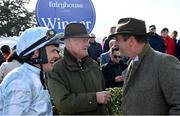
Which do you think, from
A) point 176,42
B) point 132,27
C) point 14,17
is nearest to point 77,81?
point 132,27

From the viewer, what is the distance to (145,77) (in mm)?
4352

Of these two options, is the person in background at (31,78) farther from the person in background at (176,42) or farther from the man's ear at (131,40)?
the person in background at (176,42)

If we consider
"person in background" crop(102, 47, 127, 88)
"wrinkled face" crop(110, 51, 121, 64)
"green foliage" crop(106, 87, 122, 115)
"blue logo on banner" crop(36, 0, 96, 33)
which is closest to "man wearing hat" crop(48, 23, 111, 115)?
"person in background" crop(102, 47, 127, 88)

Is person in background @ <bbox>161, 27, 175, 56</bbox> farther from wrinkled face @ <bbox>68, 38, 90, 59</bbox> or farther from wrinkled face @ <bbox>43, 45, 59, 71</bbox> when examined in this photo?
wrinkled face @ <bbox>43, 45, 59, 71</bbox>

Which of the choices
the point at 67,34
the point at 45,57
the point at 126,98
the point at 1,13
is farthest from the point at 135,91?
the point at 1,13

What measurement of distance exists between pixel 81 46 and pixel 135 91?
46.3 inches

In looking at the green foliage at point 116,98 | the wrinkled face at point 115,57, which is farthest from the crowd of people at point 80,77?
the green foliage at point 116,98

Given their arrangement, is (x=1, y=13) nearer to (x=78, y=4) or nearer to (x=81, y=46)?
(x=78, y=4)

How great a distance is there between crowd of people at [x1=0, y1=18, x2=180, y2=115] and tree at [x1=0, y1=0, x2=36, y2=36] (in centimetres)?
3858

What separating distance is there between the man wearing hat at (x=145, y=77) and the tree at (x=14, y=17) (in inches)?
1553

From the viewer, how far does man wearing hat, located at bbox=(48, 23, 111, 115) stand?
5.12 metres

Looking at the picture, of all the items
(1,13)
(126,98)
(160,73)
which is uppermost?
(160,73)

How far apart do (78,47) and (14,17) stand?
137ft

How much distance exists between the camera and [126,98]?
451cm
